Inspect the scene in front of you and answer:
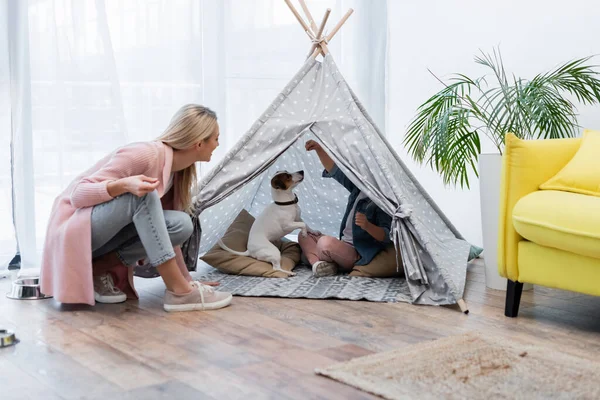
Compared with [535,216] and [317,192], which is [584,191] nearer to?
[535,216]

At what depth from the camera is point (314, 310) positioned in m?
2.61

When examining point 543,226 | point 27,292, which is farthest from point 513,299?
point 27,292

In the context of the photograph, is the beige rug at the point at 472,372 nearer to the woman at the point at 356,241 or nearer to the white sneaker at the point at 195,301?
the white sneaker at the point at 195,301

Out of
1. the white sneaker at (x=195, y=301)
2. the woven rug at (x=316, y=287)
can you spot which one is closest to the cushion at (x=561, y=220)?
the woven rug at (x=316, y=287)

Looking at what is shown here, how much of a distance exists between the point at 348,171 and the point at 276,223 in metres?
0.47

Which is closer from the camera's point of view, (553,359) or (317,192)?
(553,359)

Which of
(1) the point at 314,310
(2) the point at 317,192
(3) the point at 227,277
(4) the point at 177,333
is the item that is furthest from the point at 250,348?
(2) the point at 317,192

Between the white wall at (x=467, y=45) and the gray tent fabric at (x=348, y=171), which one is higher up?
the white wall at (x=467, y=45)

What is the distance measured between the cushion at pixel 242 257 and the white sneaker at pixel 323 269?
0.42 feet

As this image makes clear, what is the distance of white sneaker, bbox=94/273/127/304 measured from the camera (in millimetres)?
2699

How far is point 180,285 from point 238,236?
754mm

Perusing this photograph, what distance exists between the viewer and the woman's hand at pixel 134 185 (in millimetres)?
2434

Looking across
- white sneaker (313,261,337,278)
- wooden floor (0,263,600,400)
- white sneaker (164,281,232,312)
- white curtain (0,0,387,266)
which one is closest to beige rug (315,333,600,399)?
wooden floor (0,263,600,400)

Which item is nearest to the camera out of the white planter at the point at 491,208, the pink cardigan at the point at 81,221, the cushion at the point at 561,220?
the cushion at the point at 561,220
